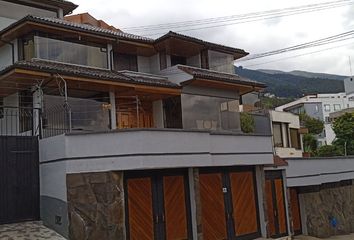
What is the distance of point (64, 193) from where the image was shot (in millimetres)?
12734

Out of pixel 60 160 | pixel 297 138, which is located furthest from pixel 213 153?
pixel 297 138

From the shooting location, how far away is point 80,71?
16.5 meters

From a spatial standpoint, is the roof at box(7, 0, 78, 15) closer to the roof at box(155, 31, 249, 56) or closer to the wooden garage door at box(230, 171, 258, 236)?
the roof at box(155, 31, 249, 56)

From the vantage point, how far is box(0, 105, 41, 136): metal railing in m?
15.8

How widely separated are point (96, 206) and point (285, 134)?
2447 cm

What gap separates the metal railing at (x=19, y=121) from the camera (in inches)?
623

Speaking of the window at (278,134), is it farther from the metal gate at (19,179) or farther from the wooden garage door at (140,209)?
the metal gate at (19,179)

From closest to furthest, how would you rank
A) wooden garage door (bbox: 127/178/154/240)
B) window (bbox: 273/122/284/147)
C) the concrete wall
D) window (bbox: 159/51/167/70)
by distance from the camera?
wooden garage door (bbox: 127/178/154/240)
the concrete wall
window (bbox: 159/51/167/70)
window (bbox: 273/122/284/147)

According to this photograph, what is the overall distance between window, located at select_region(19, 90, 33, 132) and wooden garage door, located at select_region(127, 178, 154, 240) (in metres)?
5.49

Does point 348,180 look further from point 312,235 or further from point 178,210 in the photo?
point 178,210

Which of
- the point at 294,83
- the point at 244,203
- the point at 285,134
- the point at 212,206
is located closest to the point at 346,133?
the point at 285,134

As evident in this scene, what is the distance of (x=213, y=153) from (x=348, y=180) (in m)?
13.6

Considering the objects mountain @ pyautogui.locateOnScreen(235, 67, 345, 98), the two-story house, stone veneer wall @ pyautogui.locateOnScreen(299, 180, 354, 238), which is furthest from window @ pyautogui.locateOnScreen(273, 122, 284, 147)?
mountain @ pyautogui.locateOnScreen(235, 67, 345, 98)

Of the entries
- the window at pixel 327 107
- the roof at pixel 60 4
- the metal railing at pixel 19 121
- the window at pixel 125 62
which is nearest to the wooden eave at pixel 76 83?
the metal railing at pixel 19 121
